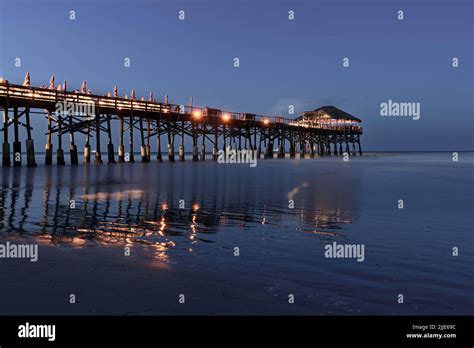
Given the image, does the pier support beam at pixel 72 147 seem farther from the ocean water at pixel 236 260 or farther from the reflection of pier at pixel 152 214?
the ocean water at pixel 236 260

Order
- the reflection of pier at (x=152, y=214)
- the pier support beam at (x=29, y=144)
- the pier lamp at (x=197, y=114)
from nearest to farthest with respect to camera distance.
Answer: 1. the reflection of pier at (x=152, y=214)
2. the pier support beam at (x=29, y=144)
3. the pier lamp at (x=197, y=114)

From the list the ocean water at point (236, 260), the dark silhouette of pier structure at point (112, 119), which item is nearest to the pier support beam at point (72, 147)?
the dark silhouette of pier structure at point (112, 119)

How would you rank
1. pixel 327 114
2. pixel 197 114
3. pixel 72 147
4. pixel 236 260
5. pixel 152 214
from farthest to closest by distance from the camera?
1. pixel 327 114
2. pixel 197 114
3. pixel 72 147
4. pixel 152 214
5. pixel 236 260

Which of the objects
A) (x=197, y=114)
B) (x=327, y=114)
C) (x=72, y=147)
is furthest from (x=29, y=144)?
(x=327, y=114)

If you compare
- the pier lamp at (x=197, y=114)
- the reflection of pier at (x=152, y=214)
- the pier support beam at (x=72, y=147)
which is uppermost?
the pier lamp at (x=197, y=114)

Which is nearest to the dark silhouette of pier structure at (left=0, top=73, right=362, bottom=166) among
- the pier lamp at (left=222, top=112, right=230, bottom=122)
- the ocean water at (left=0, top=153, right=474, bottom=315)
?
the pier lamp at (left=222, top=112, right=230, bottom=122)

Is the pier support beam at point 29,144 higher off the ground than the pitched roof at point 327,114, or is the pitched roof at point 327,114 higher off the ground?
the pitched roof at point 327,114

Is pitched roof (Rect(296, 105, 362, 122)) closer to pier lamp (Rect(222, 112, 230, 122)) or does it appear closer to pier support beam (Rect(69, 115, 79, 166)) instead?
pier lamp (Rect(222, 112, 230, 122))

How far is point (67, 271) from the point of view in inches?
243

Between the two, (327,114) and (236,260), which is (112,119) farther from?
(327,114)

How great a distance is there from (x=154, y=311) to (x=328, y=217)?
776cm

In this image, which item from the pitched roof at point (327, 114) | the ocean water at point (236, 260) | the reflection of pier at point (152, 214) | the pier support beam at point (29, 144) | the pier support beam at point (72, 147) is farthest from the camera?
the pitched roof at point (327, 114)
